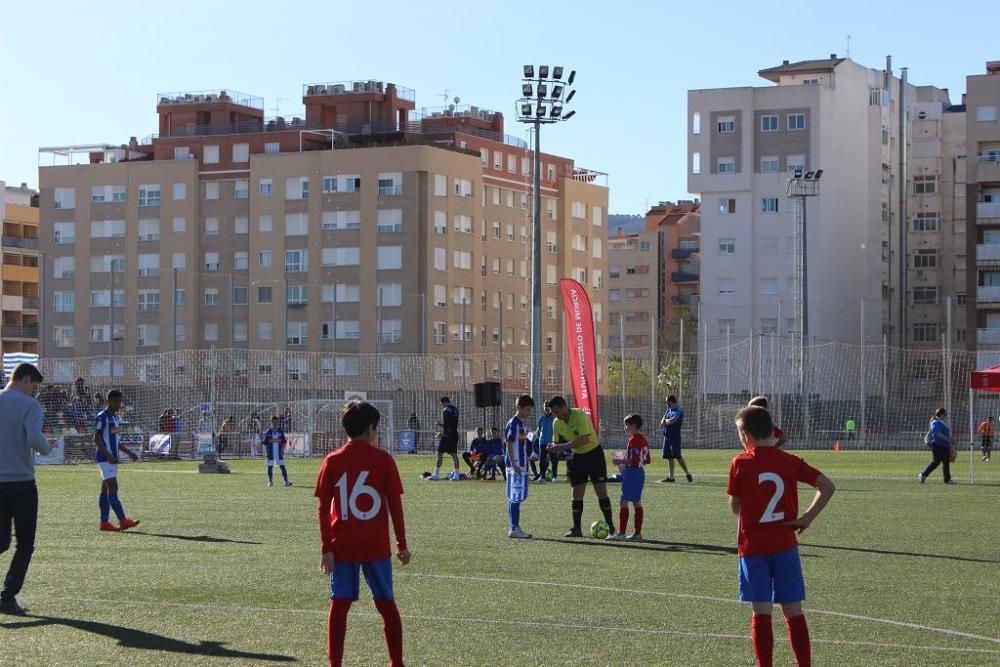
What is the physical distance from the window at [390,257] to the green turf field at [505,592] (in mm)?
69211

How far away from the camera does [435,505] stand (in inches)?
1078

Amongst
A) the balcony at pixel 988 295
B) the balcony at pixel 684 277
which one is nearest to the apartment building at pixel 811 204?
the balcony at pixel 988 295

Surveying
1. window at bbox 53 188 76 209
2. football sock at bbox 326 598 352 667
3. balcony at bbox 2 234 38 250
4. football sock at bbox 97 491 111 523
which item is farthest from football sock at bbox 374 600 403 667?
balcony at bbox 2 234 38 250

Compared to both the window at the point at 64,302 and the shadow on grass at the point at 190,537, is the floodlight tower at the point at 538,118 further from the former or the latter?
the window at the point at 64,302

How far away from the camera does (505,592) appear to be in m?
14.3

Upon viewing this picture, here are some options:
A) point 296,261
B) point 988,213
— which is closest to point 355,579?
point 988,213

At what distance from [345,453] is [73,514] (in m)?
16.7

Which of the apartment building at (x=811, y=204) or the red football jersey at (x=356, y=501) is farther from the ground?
the apartment building at (x=811, y=204)

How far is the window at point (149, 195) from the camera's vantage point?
333 ft

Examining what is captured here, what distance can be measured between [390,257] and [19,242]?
31235mm

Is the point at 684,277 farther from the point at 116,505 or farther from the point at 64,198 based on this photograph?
the point at 116,505

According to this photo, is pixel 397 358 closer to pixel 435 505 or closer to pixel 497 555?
pixel 435 505

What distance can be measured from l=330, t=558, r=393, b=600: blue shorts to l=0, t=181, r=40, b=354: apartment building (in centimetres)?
10321

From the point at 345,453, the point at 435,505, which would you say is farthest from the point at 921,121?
the point at 345,453
